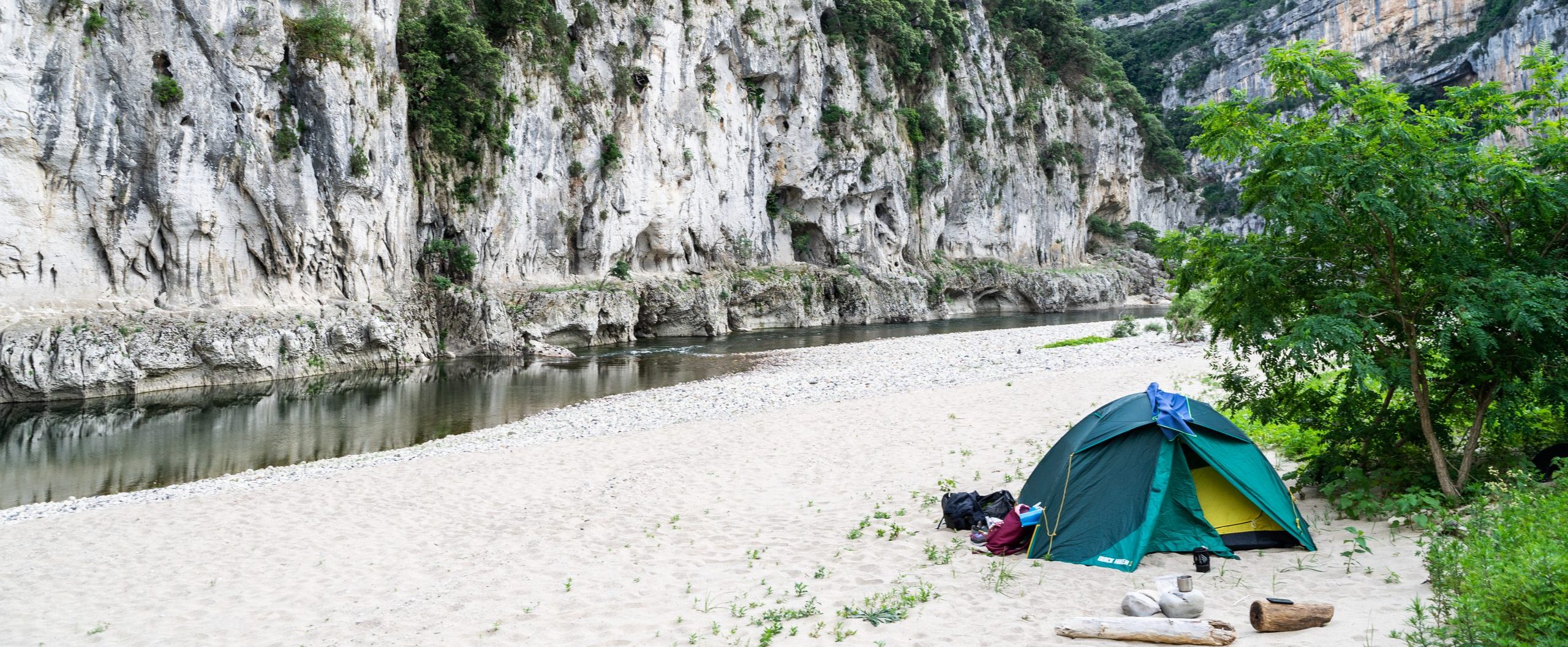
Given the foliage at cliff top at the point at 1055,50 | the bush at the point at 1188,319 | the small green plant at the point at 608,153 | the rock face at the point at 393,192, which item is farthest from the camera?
the foliage at cliff top at the point at 1055,50

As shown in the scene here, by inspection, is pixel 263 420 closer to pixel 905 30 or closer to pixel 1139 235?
pixel 905 30

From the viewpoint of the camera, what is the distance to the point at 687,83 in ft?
138

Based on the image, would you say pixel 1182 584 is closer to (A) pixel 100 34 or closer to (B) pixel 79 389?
(B) pixel 79 389

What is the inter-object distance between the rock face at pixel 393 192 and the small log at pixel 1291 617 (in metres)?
26.2

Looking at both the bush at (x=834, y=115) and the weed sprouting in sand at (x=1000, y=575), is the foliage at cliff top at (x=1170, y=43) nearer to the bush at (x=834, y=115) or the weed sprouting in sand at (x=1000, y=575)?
the bush at (x=834, y=115)

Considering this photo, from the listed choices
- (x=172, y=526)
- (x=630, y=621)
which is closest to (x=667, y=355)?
(x=172, y=526)

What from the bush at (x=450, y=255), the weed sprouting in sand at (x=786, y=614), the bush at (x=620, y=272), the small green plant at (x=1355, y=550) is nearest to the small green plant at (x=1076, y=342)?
the small green plant at (x=1355, y=550)

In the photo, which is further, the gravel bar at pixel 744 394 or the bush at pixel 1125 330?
the bush at pixel 1125 330

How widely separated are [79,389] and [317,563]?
18901 mm

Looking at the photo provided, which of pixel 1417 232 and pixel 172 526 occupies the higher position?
pixel 1417 232

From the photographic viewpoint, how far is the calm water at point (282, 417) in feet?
44.9

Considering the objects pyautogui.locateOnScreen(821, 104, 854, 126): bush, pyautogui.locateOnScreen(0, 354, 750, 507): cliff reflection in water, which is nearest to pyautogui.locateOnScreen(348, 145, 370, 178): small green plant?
pyautogui.locateOnScreen(0, 354, 750, 507): cliff reflection in water

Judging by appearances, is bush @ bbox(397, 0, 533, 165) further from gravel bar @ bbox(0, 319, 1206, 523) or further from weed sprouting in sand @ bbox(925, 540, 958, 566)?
weed sprouting in sand @ bbox(925, 540, 958, 566)

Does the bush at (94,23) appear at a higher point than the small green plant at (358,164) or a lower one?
higher
